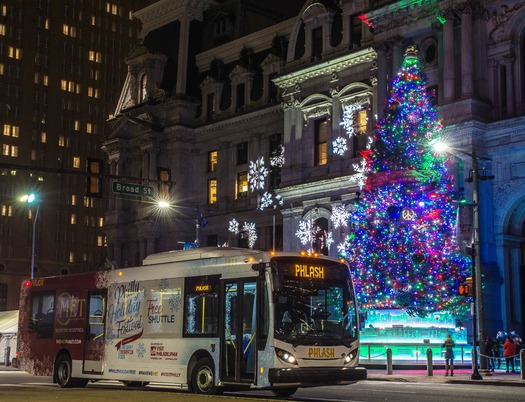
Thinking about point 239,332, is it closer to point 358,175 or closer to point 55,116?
point 358,175

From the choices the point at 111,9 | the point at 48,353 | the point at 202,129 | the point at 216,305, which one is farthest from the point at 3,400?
the point at 111,9

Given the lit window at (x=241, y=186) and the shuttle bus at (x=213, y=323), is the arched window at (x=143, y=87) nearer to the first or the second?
the lit window at (x=241, y=186)

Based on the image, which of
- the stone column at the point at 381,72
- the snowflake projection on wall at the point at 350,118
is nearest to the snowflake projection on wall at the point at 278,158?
the snowflake projection on wall at the point at 350,118

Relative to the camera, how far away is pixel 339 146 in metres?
47.5

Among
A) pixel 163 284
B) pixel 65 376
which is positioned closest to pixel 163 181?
pixel 163 284

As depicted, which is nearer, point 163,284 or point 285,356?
point 285,356

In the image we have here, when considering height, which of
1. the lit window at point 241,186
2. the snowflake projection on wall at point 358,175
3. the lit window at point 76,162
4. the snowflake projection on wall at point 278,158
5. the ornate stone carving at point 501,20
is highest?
the lit window at point 76,162

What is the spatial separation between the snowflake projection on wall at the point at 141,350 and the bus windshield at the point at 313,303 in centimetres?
523

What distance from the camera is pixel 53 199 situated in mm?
105875

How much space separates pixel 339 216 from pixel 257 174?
37.1ft

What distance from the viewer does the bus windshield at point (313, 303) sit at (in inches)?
752

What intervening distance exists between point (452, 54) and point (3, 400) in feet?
92.2

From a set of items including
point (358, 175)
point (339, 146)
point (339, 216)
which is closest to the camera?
point (358, 175)

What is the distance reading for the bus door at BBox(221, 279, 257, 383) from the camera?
63.7ft
